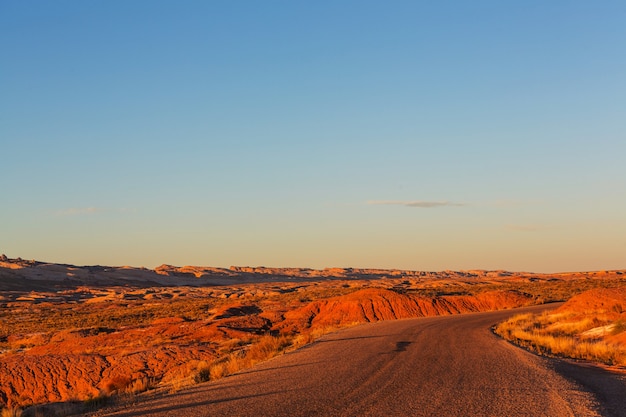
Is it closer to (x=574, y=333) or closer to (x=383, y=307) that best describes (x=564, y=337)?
(x=574, y=333)

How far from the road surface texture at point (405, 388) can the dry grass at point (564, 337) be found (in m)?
3.47

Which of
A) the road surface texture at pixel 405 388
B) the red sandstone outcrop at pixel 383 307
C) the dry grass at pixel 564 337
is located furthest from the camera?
the red sandstone outcrop at pixel 383 307

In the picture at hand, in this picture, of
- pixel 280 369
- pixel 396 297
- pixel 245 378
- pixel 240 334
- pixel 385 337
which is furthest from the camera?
pixel 396 297

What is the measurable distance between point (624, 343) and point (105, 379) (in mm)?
23542

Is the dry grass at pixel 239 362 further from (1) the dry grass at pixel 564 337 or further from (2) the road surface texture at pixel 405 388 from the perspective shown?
(1) the dry grass at pixel 564 337

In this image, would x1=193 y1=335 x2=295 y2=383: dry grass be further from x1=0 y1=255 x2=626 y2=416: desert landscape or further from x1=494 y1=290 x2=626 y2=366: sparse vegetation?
x1=494 y1=290 x2=626 y2=366: sparse vegetation

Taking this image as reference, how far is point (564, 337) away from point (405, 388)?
58.5 ft

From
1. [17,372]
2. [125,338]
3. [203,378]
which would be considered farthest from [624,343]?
[125,338]

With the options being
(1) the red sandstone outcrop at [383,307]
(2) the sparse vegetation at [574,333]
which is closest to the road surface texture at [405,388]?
(2) the sparse vegetation at [574,333]

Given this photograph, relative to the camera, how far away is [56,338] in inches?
1640

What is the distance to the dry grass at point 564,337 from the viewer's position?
2262 cm

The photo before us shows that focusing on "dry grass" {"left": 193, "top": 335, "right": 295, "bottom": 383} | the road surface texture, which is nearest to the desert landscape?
"dry grass" {"left": 193, "top": 335, "right": 295, "bottom": 383}

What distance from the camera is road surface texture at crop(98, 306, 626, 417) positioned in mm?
12070

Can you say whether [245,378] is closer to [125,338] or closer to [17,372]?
[17,372]
